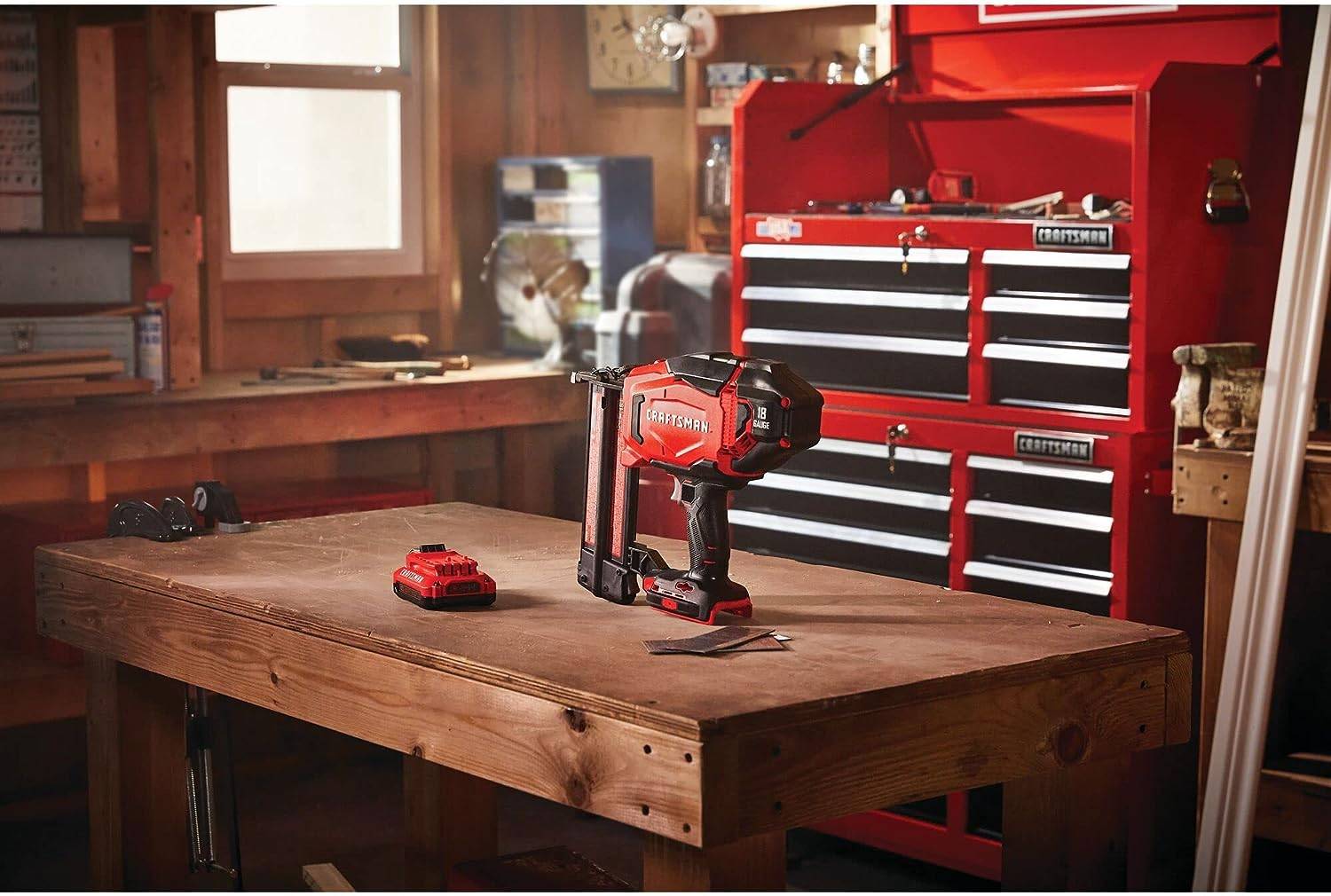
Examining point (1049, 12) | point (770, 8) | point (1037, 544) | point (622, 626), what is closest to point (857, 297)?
point (1037, 544)

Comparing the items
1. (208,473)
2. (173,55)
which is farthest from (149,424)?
(173,55)

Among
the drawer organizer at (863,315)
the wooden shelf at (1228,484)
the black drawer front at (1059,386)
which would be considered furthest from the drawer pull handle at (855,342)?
the wooden shelf at (1228,484)

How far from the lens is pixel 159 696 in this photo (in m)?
3.21

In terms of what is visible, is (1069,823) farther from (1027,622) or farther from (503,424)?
(503,424)

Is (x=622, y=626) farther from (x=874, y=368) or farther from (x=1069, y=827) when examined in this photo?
(x=874, y=368)

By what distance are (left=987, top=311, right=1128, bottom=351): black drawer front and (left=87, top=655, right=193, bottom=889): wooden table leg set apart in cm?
191

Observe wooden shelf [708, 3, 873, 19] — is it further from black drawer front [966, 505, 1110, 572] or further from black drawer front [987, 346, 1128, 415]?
black drawer front [966, 505, 1110, 572]

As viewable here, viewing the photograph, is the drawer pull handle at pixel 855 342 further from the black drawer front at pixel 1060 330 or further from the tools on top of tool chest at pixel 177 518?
the tools on top of tool chest at pixel 177 518

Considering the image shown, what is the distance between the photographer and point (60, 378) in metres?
4.35

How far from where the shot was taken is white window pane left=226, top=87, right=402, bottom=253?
5.43m

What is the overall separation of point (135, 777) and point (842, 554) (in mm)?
1819

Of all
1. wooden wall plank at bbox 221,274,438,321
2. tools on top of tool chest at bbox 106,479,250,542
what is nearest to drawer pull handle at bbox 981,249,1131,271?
tools on top of tool chest at bbox 106,479,250,542

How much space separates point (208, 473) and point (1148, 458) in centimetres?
260

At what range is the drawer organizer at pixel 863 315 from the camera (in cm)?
411
